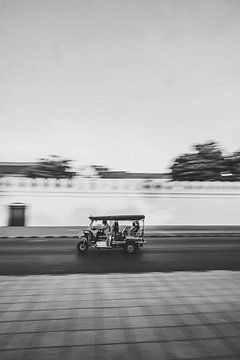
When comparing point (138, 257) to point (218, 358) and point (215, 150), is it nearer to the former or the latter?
point (218, 358)

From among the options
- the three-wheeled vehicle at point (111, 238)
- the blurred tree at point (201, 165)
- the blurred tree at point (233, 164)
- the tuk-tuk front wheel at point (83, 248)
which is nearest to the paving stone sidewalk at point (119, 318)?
the tuk-tuk front wheel at point (83, 248)

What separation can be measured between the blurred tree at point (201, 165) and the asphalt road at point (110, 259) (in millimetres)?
23237

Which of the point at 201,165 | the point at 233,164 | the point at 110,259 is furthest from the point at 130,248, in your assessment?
the point at 233,164

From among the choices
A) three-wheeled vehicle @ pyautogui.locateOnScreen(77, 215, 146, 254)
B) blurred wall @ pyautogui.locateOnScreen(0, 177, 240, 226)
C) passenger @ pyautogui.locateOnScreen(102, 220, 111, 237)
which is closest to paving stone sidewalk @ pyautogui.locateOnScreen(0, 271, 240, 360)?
three-wheeled vehicle @ pyautogui.locateOnScreen(77, 215, 146, 254)

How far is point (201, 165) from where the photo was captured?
132 feet

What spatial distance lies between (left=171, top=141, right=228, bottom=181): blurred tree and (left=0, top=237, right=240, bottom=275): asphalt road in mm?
23237

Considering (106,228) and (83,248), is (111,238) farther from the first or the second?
(83,248)

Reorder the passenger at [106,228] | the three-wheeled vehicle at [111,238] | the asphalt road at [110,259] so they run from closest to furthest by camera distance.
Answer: the asphalt road at [110,259], the three-wheeled vehicle at [111,238], the passenger at [106,228]

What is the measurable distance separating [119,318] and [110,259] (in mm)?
6794

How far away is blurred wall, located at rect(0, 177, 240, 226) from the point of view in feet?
93.1

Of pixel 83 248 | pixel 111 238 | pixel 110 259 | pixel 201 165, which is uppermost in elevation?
pixel 201 165

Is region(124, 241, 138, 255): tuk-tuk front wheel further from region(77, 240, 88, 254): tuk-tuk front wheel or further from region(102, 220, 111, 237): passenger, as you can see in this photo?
region(77, 240, 88, 254): tuk-tuk front wheel

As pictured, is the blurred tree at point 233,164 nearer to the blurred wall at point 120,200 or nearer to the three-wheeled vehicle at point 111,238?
the blurred wall at point 120,200

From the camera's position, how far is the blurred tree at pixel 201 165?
131 feet
